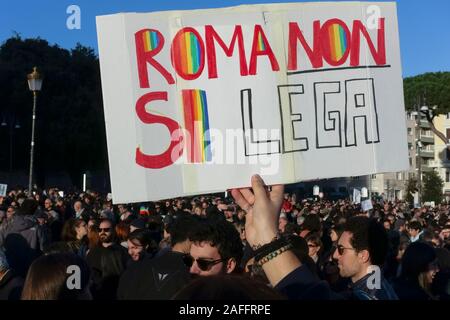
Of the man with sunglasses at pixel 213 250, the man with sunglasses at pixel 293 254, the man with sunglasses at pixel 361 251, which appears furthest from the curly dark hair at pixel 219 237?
the man with sunglasses at pixel 361 251

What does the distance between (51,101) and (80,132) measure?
2664 millimetres

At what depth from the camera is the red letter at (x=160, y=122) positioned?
3920 mm

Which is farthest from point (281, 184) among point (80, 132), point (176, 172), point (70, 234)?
point (80, 132)

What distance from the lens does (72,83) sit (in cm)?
4706

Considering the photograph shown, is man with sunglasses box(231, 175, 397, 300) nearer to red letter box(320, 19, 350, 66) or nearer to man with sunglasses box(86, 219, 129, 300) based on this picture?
red letter box(320, 19, 350, 66)

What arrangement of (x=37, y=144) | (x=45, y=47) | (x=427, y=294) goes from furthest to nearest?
(x=45, y=47) → (x=37, y=144) → (x=427, y=294)

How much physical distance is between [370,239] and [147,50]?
1.60 m

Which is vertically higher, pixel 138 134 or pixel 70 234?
pixel 138 134

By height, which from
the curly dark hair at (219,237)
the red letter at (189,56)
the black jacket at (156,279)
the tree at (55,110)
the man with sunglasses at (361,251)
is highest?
the tree at (55,110)

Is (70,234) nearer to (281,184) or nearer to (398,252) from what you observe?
(398,252)

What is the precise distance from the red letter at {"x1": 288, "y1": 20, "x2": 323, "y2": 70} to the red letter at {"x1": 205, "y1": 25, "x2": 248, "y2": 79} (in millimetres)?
273

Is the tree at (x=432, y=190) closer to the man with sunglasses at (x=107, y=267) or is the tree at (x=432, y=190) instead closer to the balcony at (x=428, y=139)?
the balcony at (x=428, y=139)

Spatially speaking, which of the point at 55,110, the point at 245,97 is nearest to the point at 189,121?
the point at 245,97

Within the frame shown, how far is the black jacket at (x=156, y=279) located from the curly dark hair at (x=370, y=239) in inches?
42.8
